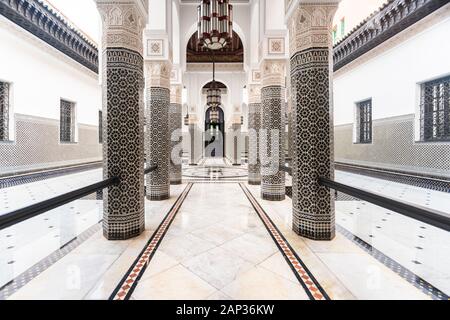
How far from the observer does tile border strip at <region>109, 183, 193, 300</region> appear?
1.05 metres

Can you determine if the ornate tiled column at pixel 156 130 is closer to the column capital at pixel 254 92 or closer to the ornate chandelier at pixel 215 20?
the ornate chandelier at pixel 215 20

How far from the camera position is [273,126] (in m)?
3.01

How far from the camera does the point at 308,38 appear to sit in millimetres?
1724

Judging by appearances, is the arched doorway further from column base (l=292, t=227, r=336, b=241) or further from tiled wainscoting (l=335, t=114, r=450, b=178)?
column base (l=292, t=227, r=336, b=241)

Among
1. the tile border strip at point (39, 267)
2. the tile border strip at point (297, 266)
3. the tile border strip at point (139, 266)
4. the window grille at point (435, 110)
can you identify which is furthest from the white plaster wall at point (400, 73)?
the tile border strip at point (39, 267)

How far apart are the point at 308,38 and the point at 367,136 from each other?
465 centimetres

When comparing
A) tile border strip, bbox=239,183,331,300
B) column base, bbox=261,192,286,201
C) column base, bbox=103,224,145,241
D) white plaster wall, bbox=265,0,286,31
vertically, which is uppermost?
white plaster wall, bbox=265,0,286,31

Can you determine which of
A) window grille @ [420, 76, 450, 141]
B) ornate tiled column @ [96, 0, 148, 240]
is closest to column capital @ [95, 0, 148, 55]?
ornate tiled column @ [96, 0, 148, 240]

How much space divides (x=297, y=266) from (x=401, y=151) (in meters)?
4.26

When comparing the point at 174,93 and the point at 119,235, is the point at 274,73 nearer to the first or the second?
the point at 174,93

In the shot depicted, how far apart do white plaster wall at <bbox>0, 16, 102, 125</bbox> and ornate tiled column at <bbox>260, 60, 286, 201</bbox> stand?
4.43m

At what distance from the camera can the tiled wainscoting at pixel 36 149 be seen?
4.00 metres

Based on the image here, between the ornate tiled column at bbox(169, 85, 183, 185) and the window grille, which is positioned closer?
the window grille
